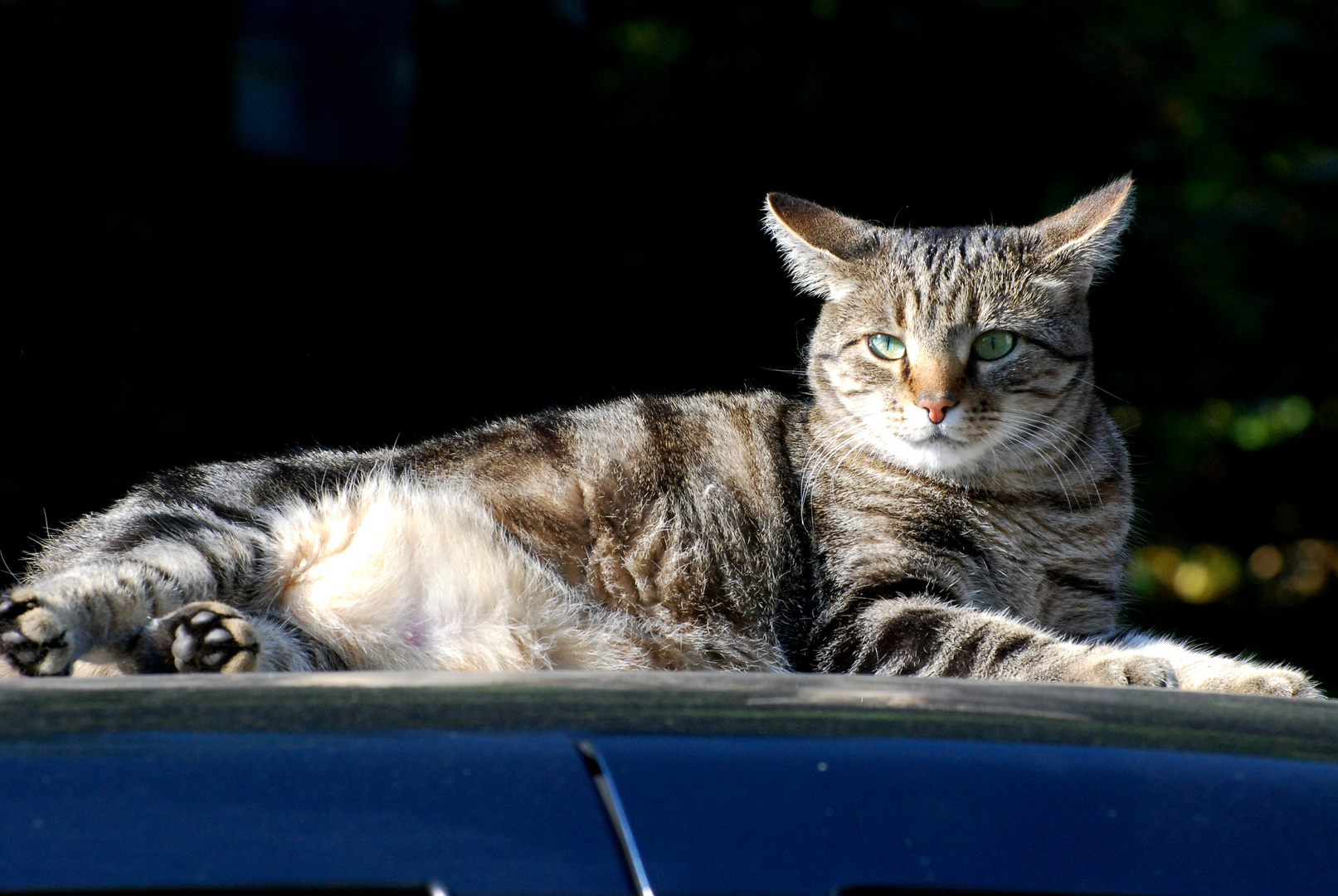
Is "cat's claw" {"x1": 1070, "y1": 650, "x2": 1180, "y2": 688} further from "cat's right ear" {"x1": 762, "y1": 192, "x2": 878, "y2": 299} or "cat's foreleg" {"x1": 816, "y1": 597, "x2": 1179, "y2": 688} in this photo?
"cat's right ear" {"x1": 762, "y1": 192, "x2": 878, "y2": 299}

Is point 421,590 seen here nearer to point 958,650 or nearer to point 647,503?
point 647,503

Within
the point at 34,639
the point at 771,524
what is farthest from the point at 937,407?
the point at 34,639

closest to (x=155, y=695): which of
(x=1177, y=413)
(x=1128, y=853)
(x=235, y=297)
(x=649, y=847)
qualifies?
(x=649, y=847)

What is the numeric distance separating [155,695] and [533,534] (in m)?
1.75

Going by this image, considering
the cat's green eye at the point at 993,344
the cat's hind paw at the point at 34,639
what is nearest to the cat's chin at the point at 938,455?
the cat's green eye at the point at 993,344

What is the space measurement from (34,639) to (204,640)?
0.25m

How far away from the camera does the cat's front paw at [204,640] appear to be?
6.57ft

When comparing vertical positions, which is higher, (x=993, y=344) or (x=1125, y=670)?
(x=993, y=344)

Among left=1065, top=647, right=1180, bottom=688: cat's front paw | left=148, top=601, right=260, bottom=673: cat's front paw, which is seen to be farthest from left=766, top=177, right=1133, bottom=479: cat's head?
left=148, top=601, right=260, bottom=673: cat's front paw

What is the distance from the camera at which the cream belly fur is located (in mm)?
2385

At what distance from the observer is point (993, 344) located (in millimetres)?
3051

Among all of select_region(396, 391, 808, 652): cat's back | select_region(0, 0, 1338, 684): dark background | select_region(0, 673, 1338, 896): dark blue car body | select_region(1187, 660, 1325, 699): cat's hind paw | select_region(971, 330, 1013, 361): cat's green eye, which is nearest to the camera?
select_region(0, 673, 1338, 896): dark blue car body

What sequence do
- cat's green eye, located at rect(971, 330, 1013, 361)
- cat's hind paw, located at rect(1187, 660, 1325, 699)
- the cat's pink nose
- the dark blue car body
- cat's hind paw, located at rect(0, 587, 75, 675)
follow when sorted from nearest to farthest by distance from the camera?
the dark blue car body
cat's hind paw, located at rect(0, 587, 75, 675)
cat's hind paw, located at rect(1187, 660, 1325, 699)
the cat's pink nose
cat's green eye, located at rect(971, 330, 1013, 361)

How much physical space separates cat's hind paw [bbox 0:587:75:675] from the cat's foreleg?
5.05ft
